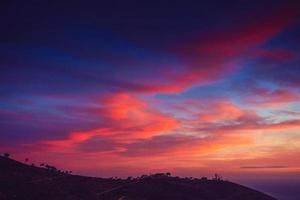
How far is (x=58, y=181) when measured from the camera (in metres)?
31.2

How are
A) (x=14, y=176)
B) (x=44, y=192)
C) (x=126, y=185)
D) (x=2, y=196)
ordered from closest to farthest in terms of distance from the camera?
(x=2, y=196) → (x=44, y=192) → (x=14, y=176) → (x=126, y=185)

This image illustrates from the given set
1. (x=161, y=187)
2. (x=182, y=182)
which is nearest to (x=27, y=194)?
(x=161, y=187)

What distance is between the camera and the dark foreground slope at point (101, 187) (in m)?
27.2

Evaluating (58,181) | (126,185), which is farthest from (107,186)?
(58,181)

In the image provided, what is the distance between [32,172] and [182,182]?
38.7 ft

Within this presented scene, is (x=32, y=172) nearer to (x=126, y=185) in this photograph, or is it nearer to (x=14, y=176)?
(x=14, y=176)

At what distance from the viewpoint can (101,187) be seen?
103ft

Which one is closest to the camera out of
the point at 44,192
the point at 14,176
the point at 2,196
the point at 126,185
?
the point at 2,196

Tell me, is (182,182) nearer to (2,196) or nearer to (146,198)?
(146,198)

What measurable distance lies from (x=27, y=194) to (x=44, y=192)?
4.40ft

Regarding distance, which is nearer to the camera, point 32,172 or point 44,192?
point 44,192

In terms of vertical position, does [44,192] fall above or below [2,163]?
below

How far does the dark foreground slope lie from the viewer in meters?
27.2

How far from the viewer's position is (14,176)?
2978 centimetres
